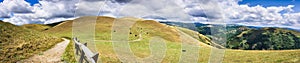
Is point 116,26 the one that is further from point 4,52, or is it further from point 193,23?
point 4,52

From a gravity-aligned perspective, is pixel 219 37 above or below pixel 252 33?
above

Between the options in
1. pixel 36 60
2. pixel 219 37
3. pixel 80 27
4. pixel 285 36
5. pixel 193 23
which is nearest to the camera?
pixel 219 37

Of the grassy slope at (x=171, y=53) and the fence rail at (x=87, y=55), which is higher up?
the fence rail at (x=87, y=55)

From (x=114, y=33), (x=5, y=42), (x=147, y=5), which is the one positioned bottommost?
(x=5, y=42)

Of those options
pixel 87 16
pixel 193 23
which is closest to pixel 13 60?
pixel 87 16

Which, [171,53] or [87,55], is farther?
[171,53]

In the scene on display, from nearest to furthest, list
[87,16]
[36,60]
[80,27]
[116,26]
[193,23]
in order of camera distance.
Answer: [193,23]
[116,26]
[80,27]
[87,16]
[36,60]

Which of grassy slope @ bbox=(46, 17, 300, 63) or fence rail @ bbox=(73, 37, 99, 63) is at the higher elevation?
fence rail @ bbox=(73, 37, 99, 63)

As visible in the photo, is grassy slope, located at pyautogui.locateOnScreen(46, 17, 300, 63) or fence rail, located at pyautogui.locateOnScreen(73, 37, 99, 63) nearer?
fence rail, located at pyautogui.locateOnScreen(73, 37, 99, 63)

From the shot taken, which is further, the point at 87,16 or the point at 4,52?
the point at 4,52

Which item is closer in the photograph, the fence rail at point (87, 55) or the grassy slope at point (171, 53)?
the fence rail at point (87, 55)

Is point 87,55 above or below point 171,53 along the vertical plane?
above
